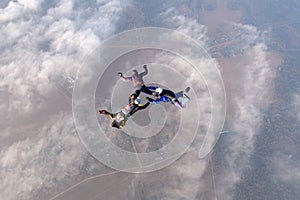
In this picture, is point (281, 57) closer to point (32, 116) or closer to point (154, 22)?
point (154, 22)

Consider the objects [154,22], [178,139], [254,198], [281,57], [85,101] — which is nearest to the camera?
[85,101]

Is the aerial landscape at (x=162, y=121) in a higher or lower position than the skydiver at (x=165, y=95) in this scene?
higher

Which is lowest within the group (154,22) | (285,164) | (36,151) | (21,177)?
(285,164)

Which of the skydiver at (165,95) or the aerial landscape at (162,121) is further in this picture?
the aerial landscape at (162,121)

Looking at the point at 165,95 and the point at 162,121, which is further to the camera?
the point at 162,121

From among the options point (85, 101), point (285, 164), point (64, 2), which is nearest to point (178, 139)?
point (85, 101)

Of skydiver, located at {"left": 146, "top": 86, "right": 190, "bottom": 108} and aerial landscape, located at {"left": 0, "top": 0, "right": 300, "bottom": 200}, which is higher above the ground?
aerial landscape, located at {"left": 0, "top": 0, "right": 300, "bottom": 200}

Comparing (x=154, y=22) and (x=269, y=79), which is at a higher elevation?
(x=154, y=22)

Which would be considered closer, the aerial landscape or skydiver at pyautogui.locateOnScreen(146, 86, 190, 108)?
skydiver at pyautogui.locateOnScreen(146, 86, 190, 108)
